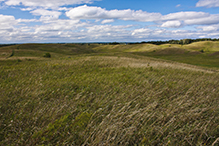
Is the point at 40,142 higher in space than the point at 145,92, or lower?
lower

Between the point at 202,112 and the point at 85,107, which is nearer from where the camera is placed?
the point at 202,112

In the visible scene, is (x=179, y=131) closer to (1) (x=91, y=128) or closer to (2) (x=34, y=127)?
(1) (x=91, y=128)

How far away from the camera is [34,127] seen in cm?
471

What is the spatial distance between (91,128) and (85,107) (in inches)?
62.2

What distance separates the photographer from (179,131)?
4.41m

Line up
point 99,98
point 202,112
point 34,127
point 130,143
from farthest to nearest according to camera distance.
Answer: point 99,98 < point 202,112 < point 34,127 < point 130,143

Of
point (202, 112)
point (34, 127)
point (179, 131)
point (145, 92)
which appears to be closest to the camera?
point (179, 131)

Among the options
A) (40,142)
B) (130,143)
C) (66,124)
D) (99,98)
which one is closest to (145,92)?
(99,98)

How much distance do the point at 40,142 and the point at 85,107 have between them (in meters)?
2.20

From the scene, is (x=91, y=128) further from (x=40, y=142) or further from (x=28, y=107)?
(x=28, y=107)

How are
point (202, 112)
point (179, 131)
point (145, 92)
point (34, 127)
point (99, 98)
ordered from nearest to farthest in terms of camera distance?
1. point (179, 131)
2. point (34, 127)
3. point (202, 112)
4. point (99, 98)
5. point (145, 92)

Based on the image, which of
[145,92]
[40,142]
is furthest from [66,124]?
[145,92]

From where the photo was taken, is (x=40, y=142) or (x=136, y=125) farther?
(x=136, y=125)

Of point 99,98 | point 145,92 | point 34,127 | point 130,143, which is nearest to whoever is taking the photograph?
point 130,143
